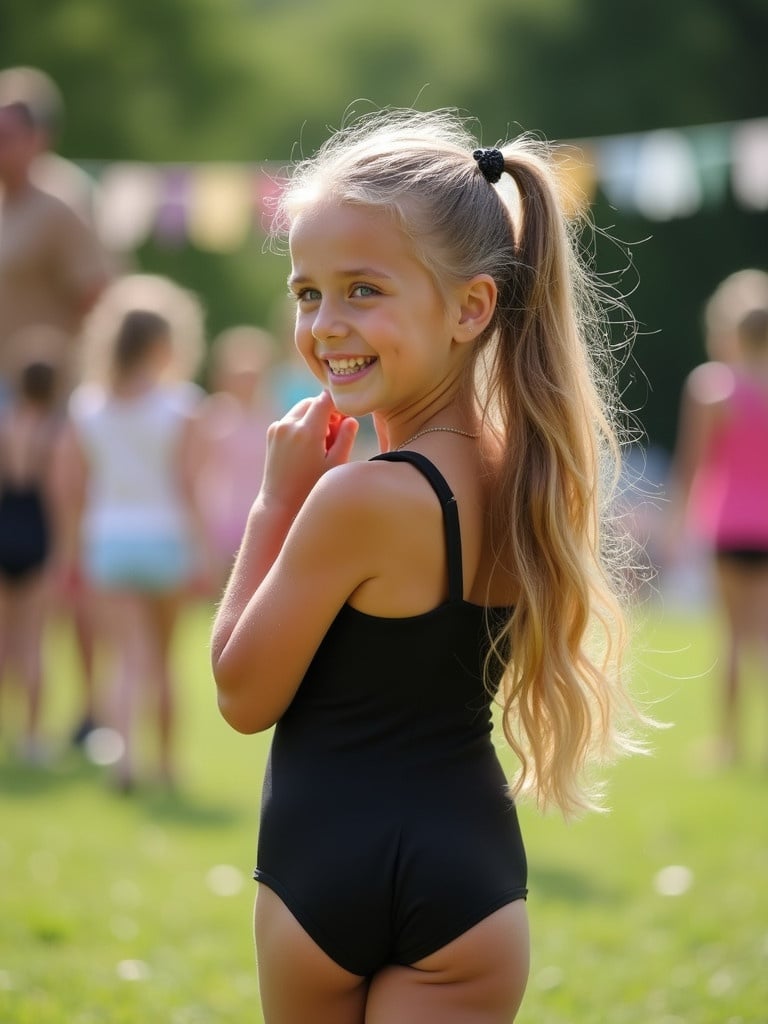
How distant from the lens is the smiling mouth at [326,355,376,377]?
2.29m

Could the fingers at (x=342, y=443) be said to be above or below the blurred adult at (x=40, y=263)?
below

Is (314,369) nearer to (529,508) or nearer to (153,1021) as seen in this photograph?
(529,508)

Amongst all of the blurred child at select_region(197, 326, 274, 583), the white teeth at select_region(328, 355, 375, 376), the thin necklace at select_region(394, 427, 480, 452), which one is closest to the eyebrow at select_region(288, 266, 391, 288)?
the white teeth at select_region(328, 355, 375, 376)

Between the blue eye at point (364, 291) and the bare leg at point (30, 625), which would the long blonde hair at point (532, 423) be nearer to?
the blue eye at point (364, 291)

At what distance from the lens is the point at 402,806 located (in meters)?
2.16

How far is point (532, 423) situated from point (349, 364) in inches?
11.9

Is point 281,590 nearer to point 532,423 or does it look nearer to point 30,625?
point 532,423

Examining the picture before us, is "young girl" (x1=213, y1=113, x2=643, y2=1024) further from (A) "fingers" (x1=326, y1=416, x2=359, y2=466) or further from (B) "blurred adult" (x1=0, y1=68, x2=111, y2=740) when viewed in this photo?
(B) "blurred adult" (x1=0, y1=68, x2=111, y2=740)

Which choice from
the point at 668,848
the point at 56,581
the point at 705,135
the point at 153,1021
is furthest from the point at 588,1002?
the point at 705,135

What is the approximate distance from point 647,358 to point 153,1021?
26.8m

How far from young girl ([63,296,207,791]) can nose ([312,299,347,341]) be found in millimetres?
4143

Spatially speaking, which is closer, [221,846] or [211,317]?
[221,846]

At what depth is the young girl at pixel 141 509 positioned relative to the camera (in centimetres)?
636

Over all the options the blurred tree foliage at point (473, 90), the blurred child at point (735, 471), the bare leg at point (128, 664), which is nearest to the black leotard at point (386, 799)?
the bare leg at point (128, 664)
